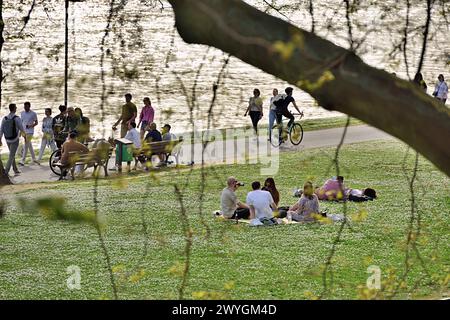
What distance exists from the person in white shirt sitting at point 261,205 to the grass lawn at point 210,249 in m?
0.19

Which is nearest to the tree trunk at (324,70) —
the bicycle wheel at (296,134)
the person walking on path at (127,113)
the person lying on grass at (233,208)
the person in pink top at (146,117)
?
the person lying on grass at (233,208)

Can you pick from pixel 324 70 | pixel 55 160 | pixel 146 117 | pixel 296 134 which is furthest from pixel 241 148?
pixel 324 70

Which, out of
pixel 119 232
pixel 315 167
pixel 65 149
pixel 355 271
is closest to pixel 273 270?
pixel 355 271

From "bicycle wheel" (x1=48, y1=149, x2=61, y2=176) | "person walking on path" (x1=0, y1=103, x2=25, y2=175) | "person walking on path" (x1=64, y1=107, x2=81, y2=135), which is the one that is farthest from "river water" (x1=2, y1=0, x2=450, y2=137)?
"bicycle wheel" (x1=48, y1=149, x2=61, y2=176)

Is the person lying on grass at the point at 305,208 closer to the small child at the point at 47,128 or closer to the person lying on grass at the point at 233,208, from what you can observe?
the person lying on grass at the point at 233,208

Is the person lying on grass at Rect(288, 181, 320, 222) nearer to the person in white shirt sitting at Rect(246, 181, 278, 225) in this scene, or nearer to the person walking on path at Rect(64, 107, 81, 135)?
the person in white shirt sitting at Rect(246, 181, 278, 225)

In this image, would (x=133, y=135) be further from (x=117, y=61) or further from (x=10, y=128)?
(x=117, y=61)

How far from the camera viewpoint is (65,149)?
17.0 m

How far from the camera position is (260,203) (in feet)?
47.7

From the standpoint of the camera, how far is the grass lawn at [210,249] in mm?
11594

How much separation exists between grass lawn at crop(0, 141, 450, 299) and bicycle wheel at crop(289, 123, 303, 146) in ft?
11.7

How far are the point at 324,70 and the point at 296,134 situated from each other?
18926 millimetres
